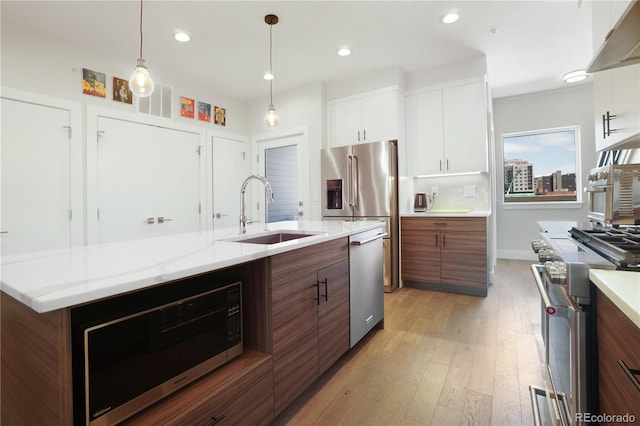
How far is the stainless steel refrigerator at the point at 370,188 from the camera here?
3828 millimetres

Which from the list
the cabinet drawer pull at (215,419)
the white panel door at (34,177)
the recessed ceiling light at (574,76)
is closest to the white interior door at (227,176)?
the white panel door at (34,177)

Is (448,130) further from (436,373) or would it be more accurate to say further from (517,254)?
(436,373)

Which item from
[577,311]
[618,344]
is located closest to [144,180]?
[577,311]

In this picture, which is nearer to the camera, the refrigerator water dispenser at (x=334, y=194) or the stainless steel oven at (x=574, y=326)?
the stainless steel oven at (x=574, y=326)

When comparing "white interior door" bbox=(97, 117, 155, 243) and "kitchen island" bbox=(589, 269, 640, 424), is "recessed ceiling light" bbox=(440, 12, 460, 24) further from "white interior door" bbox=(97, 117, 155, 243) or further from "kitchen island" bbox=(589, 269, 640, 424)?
"white interior door" bbox=(97, 117, 155, 243)

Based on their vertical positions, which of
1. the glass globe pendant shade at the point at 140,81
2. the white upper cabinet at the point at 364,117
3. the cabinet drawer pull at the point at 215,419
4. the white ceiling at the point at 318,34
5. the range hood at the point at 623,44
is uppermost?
the white ceiling at the point at 318,34

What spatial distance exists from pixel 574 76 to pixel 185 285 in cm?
541

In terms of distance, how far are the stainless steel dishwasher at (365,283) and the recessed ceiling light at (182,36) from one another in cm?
276

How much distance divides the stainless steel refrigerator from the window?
2772 millimetres

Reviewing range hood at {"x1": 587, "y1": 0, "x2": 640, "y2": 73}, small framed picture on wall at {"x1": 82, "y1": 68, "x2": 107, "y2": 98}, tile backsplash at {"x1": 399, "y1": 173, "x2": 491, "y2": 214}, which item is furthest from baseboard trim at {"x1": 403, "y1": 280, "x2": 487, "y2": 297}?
small framed picture on wall at {"x1": 82, "y1": 68, "x2": 107, "y2": 98}

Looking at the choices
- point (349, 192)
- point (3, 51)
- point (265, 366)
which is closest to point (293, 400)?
point (265, 366)

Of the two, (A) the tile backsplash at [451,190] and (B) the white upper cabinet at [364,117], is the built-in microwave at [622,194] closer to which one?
(A) the tile backsplash at [451,190]

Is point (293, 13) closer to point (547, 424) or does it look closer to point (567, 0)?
point (567, 0)

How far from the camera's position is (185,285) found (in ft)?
4.49
